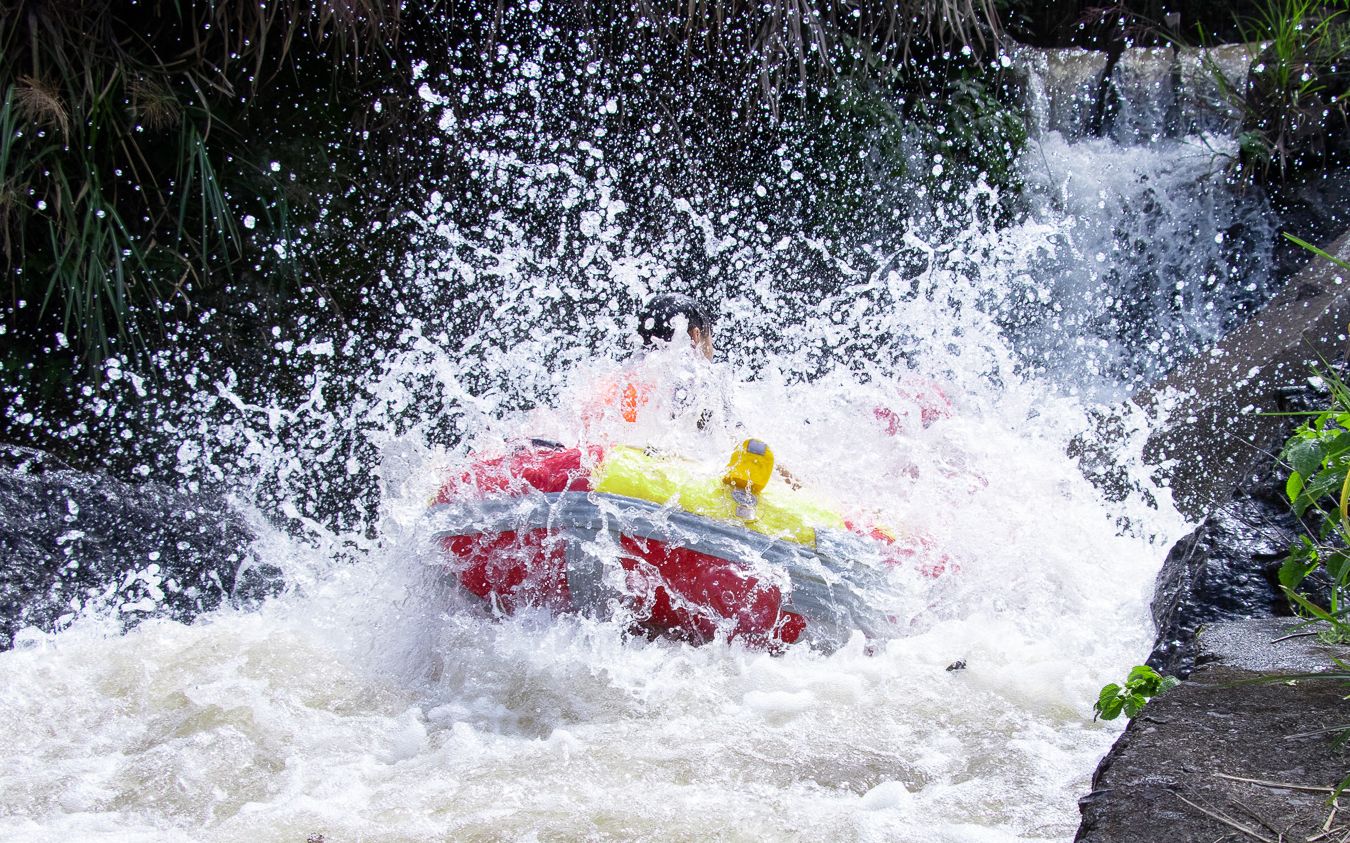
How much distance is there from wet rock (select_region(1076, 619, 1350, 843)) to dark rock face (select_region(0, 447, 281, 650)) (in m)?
3.38

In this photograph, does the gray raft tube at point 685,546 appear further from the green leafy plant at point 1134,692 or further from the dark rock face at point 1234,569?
the green leafy plant at point 1134,692

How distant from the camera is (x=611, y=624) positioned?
3.19 m

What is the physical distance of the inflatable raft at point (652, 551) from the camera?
126 inches

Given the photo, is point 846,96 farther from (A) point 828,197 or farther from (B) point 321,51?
(B) point 321,51

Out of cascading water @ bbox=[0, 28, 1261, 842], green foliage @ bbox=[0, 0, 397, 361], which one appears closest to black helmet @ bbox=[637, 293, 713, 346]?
cascading water @ bbox=[0, 28, 1261, 842]

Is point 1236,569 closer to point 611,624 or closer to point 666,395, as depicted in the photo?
point 611,624

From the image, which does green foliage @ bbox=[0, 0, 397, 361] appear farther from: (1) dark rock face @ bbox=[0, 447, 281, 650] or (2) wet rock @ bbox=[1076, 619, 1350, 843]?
(2) wet rock @ bbox=[1076, 619, 1350, 843]

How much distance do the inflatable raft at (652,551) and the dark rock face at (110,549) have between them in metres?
1.44

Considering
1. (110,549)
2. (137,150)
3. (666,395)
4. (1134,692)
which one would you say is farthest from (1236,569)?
(137,150)

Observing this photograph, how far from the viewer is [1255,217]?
21.4ft

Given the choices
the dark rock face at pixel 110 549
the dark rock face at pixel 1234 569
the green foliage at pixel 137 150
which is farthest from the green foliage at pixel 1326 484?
the green foliage at pixel 137 150

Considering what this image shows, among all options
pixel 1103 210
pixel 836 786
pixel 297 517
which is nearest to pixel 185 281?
pixel 297 517

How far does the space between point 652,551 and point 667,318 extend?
97 cm

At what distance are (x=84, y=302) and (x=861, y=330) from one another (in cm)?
396
